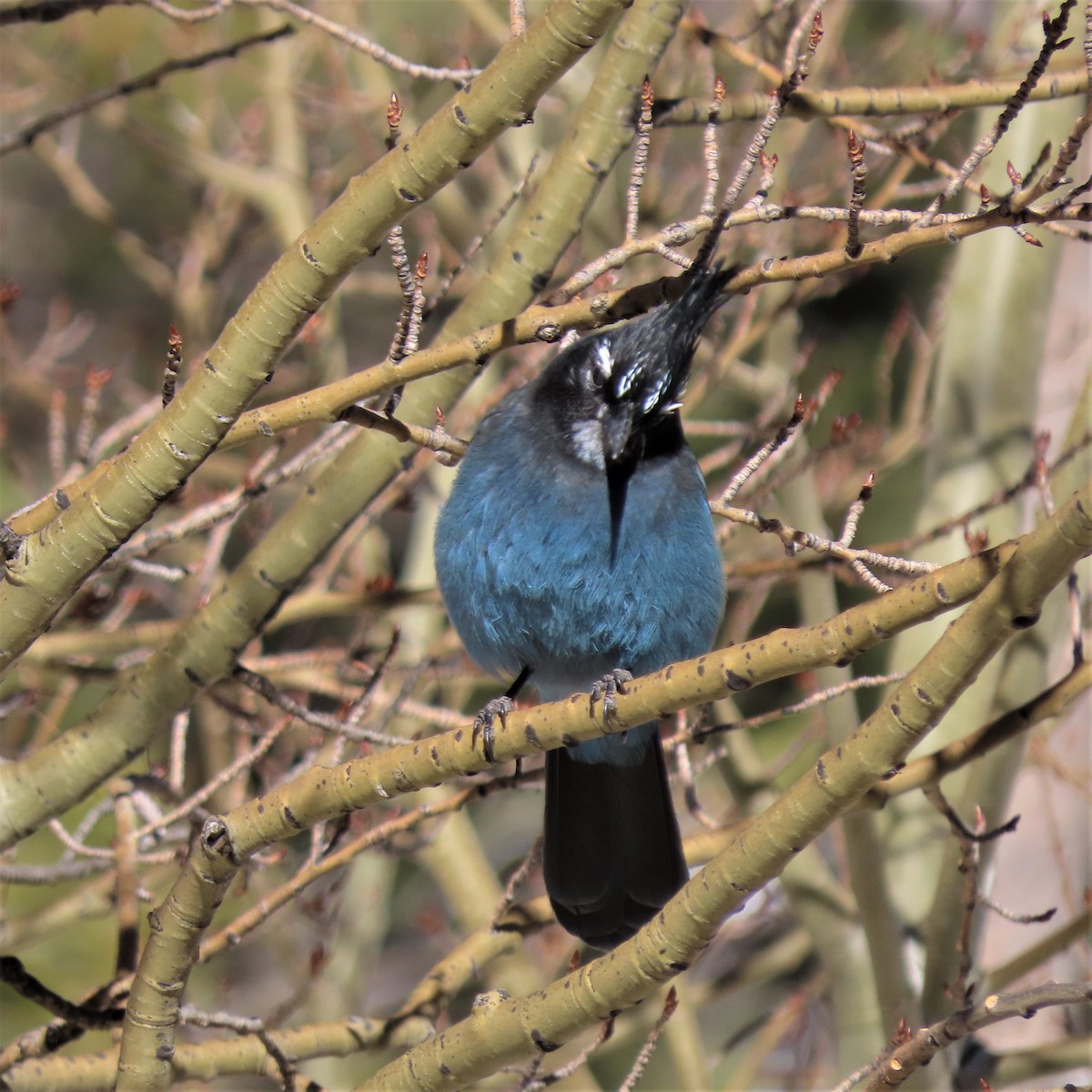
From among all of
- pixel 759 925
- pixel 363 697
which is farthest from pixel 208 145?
pixel 759 925

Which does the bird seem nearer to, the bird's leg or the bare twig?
the bird's leg

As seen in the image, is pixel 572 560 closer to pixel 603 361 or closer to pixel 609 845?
pixel 603 361

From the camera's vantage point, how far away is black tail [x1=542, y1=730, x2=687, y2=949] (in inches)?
150

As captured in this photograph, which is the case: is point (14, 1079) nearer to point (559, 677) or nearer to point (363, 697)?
point (363, 697)

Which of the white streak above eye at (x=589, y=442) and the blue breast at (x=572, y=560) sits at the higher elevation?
the white streak above eye at (x=589, y=442)

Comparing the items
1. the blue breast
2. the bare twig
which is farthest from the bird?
the bare twig

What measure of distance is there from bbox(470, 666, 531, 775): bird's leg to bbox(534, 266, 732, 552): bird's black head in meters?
0.51

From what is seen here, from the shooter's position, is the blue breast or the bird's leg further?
the blue breast

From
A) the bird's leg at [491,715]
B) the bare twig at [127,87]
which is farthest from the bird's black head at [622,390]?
the bare twig at [127,87]

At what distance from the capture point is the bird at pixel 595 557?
11.6ft

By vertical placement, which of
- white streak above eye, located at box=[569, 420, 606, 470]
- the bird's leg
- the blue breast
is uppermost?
white streak above eye, located at box=[569, 420, 606, 470]

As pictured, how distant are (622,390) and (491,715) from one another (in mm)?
989

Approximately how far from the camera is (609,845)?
12.7ft

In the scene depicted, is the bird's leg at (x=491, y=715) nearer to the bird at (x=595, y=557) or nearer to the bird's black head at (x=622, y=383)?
the bird at (x=595, y=557)
